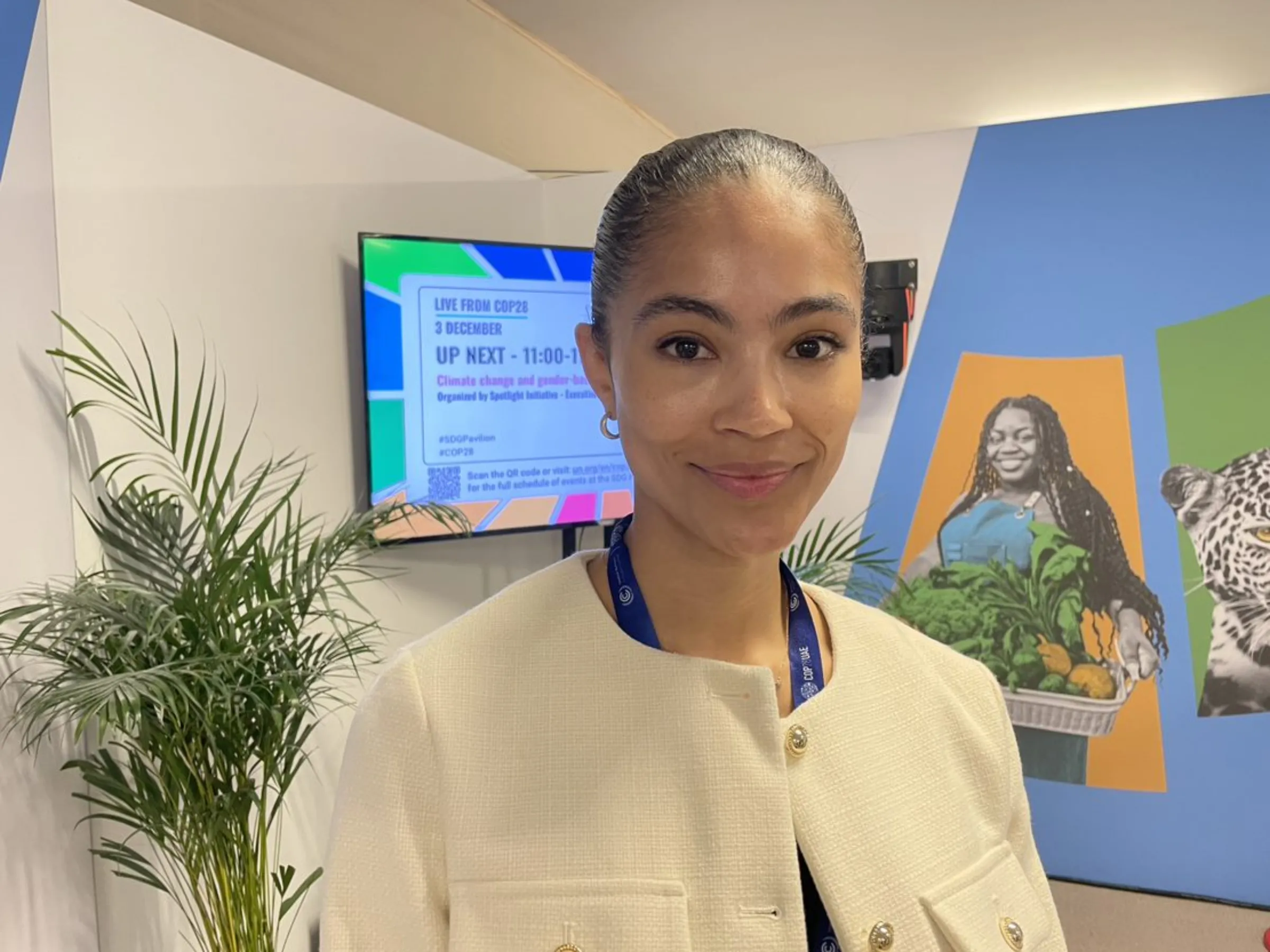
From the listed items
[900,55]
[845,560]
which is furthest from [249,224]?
[900,55]

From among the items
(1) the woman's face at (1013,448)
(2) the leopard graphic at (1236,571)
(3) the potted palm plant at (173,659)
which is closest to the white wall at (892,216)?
(1) the woman's face at (1013,448)

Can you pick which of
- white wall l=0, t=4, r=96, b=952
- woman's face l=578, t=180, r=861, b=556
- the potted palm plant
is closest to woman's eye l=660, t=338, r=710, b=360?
woman's face l=578, t=180, r=861, b=556

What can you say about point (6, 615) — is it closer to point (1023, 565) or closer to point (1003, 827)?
point (1003, 827)

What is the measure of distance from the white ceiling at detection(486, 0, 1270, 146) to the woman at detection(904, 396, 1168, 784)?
2148 millimetres

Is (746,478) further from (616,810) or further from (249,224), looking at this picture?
(249,224)

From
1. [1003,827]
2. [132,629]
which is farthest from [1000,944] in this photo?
[132,629]

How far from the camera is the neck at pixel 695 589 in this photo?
964mm

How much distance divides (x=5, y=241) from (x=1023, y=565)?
2.85 metres

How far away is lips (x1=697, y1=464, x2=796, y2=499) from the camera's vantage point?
2.89 ft

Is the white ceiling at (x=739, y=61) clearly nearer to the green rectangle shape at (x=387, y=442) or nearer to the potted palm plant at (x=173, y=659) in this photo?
the green rectangle shape at (x=387, y=442)

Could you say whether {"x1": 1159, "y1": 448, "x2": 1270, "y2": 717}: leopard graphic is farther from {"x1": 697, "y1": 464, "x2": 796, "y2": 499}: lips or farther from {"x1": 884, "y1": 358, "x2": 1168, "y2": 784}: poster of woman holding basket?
{"x1": 697, "y1": 464, "x2": 796, "y2": 499}: lips

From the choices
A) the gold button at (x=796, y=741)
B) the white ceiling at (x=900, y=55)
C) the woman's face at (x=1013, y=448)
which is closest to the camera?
the gold button at (x=796, y=741)

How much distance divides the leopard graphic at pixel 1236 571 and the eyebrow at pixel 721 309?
2640 millimetres

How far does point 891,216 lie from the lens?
11.3 ft
